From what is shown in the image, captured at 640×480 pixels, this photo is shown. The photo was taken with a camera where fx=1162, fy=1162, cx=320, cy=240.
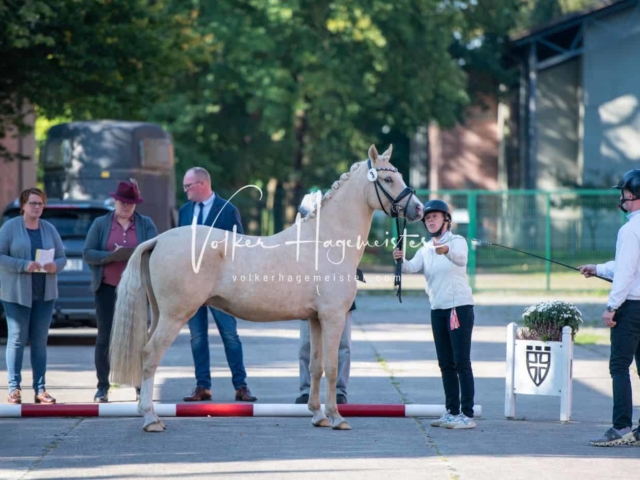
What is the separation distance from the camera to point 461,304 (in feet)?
32.0

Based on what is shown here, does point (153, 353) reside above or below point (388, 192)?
below

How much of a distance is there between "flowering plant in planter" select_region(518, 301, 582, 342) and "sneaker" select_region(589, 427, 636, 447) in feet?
5.04

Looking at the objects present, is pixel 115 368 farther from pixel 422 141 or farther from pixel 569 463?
pixel 422 141

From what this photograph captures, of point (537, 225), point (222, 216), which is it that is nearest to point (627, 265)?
point (222, 216)

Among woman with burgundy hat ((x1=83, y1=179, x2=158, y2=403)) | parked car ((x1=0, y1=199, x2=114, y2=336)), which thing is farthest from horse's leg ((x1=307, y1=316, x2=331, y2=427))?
parked car ((x1=0, y1=199, x2=114, y2=336))

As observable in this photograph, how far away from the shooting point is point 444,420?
980 cm

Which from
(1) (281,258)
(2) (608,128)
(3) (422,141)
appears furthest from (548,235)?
(3) (422,141)

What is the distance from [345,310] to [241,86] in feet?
98.1

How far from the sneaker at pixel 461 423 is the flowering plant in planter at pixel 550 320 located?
1.27m

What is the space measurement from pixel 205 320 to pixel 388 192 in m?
2.75

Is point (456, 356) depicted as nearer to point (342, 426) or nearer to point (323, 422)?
point (342, 426)

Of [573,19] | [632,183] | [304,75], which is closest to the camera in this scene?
[632,183]

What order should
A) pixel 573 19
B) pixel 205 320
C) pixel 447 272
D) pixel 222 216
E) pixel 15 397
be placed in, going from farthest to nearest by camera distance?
1. pixel 573 19
2. pixel 205 320
3. pixel 222 216
4. pixel 15 397
5. pixel 447 272

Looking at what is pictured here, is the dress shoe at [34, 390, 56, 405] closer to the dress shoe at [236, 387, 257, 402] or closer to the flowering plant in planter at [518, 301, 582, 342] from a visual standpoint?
the dress shoe at [236, 387, 257, 402]
